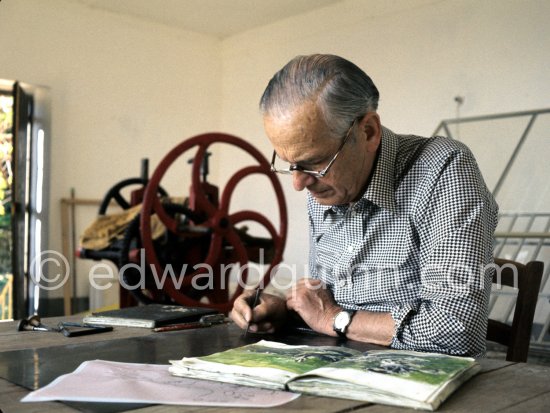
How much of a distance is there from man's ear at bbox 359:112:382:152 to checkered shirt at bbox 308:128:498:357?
0.11ft

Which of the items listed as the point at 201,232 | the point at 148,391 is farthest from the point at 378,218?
the point at 201,232

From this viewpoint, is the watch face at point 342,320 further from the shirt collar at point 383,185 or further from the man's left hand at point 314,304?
the shirt collar at point 383,185

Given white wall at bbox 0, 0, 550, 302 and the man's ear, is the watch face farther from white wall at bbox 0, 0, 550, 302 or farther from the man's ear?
white wall at bbox 0, 0, 550, 302

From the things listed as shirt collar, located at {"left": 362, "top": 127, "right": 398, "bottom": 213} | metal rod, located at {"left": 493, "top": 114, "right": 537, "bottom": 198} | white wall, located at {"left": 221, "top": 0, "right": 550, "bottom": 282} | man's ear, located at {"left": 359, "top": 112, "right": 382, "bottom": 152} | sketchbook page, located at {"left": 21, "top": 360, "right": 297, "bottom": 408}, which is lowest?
sketchbook page, located at {"left": 21, "top": 360, "right": 297, "bottom": 408}

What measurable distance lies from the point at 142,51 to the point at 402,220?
558 cm

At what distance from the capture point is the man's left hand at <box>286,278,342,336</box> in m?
1.58

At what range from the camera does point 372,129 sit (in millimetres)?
1637

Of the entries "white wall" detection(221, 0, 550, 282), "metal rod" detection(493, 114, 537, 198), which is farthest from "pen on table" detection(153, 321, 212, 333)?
"white wall" detection(221, 0, 550, 282)

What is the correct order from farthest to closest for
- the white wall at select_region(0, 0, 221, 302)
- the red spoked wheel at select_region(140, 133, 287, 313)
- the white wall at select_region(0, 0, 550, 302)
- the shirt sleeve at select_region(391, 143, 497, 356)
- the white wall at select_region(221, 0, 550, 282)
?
the white wall at select_region(0, 0, 221, 302), the white wall at select_region(0, 0, 550, 302), the white wall at select_region(221, 0, 550, 282), the red spoked wheel at select_region(140, 133, 287, 313), the shirt sleeve at select_region(391, 143, 497, 356)

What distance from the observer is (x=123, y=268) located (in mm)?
3291

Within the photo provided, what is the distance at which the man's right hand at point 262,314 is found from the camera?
62.8 inches

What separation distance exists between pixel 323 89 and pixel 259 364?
677mm

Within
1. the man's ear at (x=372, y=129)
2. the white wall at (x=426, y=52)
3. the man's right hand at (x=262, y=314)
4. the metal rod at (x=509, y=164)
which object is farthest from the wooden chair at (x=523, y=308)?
the white wall at (x=426, y=52)

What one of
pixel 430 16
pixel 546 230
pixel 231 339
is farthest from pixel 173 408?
pixel 430 16
